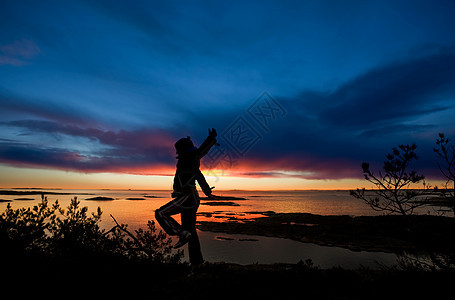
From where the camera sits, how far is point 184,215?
7.54m

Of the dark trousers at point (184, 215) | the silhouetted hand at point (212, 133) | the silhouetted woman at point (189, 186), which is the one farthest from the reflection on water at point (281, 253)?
the silhouetted hand at point (212, 133)

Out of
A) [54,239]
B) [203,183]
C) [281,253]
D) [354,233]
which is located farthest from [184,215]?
[354,233]

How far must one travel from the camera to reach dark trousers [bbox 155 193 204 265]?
22.7ft

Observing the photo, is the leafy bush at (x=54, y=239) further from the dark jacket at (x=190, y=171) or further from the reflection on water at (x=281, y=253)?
the reflection on water at (x=281, y=253)

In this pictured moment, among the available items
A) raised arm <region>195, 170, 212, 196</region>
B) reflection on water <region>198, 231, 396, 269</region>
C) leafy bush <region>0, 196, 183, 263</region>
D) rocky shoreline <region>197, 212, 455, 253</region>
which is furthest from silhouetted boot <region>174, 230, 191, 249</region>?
rocky shoreline <region>197, 212, 455, 253</region>

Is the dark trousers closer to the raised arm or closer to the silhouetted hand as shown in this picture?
the raised arm

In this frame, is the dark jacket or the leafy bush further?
the leafy bush

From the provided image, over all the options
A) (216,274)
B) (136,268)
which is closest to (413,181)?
(216,274)

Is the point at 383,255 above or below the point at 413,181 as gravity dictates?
below

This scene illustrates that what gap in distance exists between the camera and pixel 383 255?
784 inches

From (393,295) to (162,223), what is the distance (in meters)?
5.74

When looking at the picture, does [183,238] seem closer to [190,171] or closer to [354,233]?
[190,171]

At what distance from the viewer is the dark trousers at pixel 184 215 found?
6930 mm

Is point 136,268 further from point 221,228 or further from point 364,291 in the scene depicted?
point 221,228
